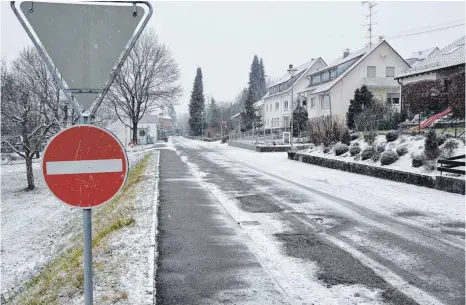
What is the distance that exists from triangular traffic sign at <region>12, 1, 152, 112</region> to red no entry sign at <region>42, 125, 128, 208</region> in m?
0.34

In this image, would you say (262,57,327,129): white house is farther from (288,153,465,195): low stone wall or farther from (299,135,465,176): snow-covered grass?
(288,153,465,195): low stone wall

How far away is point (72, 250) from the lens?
9.52 m

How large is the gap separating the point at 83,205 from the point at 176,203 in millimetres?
8468

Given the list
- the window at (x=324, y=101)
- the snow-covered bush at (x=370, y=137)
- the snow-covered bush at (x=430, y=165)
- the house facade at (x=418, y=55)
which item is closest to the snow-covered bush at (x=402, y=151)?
the snow-covered bush at (x=430, y=165)

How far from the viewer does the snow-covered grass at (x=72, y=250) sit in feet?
16.8

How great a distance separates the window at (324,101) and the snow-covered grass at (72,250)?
108 feet

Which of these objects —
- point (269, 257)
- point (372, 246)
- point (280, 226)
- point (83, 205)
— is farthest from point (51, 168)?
point (280, 226)

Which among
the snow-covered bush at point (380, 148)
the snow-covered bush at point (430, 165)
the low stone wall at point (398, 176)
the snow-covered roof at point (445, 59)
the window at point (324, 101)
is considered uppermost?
the snow-covered roof at point (445, 59)

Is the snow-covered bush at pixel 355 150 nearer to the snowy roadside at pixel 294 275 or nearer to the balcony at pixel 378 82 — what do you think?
the snowy roadside at pixel 294 275

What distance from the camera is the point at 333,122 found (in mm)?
26266

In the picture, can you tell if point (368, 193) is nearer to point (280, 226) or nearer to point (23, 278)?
point (280, 226)

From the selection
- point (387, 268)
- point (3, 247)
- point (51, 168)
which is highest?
point (51, 168)

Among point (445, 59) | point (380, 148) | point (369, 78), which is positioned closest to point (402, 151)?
point (380, 148)

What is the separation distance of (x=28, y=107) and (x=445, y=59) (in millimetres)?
28664
